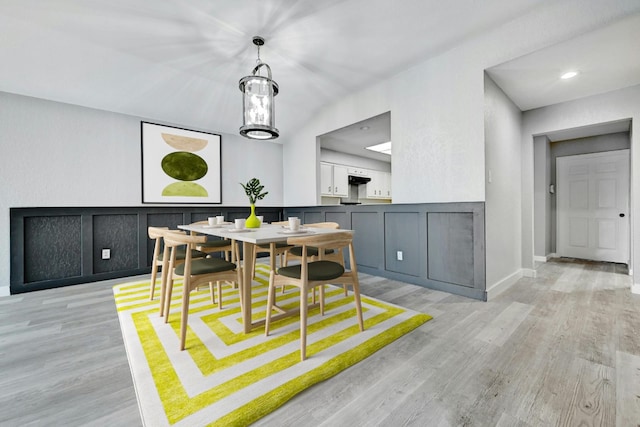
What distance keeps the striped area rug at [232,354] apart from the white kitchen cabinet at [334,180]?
136 inches

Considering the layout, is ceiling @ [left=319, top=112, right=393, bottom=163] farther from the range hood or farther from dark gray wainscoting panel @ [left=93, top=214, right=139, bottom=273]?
dark gray wainscoting panel @ [left=93, top=214, right=139, bottom=273]

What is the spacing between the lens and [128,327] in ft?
6.52

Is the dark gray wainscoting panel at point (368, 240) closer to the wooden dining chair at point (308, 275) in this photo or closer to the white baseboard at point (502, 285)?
the white baseboard at point (502, 285)

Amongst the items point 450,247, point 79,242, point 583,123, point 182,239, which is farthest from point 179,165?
point 583,123

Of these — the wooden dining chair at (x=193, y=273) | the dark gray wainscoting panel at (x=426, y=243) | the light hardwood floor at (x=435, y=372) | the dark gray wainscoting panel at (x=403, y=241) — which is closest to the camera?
the light hardwood floor at (x=435, y=372)

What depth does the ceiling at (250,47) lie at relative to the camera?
7.03ft

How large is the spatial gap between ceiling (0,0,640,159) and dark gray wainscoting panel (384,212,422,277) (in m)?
1.78

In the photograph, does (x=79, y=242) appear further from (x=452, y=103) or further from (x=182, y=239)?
(x=452, y=103)

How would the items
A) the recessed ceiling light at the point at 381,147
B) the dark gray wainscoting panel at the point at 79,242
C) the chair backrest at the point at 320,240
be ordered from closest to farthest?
the chair backrest at the point at 320,240 < the dark gray wainscoting panel at the point at 79,242 < the recessed ceiling light at the point at 381,147

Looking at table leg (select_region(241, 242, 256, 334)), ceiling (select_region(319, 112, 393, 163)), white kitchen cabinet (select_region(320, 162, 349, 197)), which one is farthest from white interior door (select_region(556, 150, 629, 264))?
table leg (select_region(241, 242, 256, 334))

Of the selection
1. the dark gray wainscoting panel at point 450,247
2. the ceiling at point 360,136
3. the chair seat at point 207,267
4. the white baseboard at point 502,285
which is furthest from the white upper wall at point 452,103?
the chair seat at point 207,267

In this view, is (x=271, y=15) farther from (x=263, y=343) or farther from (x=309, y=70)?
(x=263, y=343)

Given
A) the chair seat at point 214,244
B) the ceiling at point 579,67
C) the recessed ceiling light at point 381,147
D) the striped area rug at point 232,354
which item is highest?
the recessed ceiling light at point 381,147

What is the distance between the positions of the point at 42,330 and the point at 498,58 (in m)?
4.58
